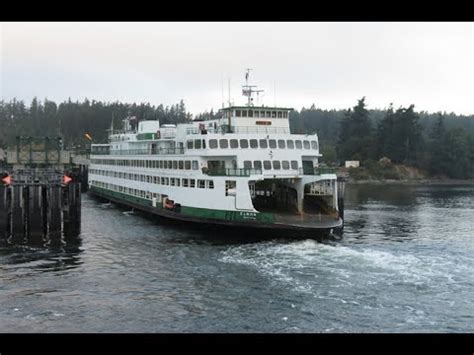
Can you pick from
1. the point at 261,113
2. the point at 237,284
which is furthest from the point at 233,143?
the point at 237,284

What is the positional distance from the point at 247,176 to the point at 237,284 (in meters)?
13.3

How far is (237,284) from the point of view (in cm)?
2400

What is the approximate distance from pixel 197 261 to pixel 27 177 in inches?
647

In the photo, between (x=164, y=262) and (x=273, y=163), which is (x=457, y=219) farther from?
(x=164, y=262)

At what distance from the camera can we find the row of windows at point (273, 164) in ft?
129

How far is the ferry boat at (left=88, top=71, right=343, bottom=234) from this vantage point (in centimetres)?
3628

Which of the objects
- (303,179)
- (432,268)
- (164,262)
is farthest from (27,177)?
(432,268)

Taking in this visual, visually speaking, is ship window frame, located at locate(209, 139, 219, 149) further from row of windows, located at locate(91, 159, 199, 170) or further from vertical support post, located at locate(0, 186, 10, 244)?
vertical support post, located at locate(0, 186, 10, 244)

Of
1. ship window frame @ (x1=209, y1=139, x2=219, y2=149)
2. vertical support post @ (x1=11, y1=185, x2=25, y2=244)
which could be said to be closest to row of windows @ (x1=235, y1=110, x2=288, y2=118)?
ship window frame @ (x1=209, y1=139, x2=219, y2=149)

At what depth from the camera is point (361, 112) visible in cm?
14350

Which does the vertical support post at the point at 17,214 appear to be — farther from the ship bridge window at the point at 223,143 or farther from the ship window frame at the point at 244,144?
the ship window frame at the point at 244,144

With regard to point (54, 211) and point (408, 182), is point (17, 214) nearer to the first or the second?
point (54, 211)

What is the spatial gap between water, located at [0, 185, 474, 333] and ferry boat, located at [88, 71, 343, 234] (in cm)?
169

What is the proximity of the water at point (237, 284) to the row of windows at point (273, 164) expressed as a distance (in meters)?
6.16
